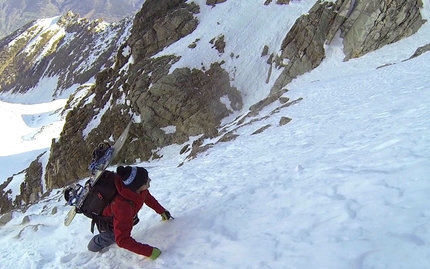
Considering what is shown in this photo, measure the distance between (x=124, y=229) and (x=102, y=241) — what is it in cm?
101

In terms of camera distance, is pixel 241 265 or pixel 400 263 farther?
pixel 241 265

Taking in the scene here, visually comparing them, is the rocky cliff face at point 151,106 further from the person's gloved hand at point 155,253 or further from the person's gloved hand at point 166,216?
the person's gloved hand at point 155,253

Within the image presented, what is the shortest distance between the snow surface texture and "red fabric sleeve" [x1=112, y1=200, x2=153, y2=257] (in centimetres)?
28

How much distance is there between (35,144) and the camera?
51750mm

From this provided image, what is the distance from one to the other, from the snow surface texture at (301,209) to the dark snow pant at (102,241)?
4.3 inches

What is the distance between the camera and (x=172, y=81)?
92.6 feet

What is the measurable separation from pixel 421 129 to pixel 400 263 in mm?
3562

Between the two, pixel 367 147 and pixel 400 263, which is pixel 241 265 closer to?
pixel 400 263

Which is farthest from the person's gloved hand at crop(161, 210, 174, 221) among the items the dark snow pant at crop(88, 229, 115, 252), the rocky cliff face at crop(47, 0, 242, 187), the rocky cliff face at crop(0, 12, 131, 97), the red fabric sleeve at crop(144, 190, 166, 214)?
the rocky cliff face at crop(0, 12, 131, 97)

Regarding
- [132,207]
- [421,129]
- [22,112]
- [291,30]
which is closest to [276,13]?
[291,30]

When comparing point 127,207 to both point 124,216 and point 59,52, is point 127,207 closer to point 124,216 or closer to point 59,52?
point 124,216

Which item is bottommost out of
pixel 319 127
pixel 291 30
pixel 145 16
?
pixel 319 127

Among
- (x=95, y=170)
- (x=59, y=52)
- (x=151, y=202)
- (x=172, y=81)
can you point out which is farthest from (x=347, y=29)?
(x=59, y=52)

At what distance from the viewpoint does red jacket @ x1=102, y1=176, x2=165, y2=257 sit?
4.12m
